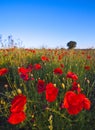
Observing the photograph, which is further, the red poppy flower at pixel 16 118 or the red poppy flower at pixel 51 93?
the red poppy flower at pixel 51 93

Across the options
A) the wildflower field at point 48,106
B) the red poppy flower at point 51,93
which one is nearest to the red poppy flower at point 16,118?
the wildflower field at point 48,106

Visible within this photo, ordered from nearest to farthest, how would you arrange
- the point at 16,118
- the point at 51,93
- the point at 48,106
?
the point at 16,118, the point at 51,93, the point at 48,106

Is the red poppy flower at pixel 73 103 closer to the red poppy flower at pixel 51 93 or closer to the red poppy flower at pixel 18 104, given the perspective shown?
the red poppy flower at pixel 51 93

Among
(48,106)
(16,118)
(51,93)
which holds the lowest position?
(48,106)

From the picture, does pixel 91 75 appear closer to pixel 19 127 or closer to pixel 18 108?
pixel 19 127

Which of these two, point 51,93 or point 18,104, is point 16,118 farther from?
point 51,93

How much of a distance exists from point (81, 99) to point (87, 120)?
110 cm

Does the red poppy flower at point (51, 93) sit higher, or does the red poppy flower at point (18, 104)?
the red poppy flower at point (51, 93)

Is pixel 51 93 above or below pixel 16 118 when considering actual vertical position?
above

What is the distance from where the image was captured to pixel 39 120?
8.63 feet

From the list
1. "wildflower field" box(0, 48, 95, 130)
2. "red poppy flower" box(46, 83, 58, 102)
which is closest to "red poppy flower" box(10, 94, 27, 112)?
"wildflower field" box(0, 48, 95, 130)

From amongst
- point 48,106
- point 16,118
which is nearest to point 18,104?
point 16,118

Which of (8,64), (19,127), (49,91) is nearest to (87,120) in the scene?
(19,127)

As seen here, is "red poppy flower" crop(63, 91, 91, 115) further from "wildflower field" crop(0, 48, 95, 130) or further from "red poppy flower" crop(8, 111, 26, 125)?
"red poppy flower" crop(8, 111, 26, 125)
